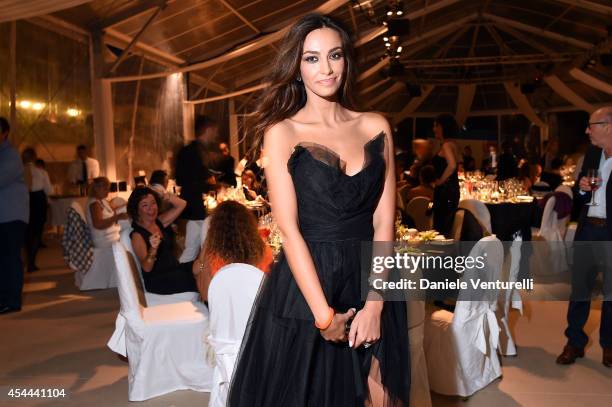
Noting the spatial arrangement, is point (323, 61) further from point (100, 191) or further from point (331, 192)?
point (100, 191)

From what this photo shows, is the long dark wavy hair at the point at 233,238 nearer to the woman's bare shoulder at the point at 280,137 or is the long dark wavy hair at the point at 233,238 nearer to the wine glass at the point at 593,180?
the woman's bare shoulder at the point at 280,137

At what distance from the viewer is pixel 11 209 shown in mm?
5461

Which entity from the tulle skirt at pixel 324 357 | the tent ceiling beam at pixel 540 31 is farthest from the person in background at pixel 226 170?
the tent ceiling beam at pixel 540 31

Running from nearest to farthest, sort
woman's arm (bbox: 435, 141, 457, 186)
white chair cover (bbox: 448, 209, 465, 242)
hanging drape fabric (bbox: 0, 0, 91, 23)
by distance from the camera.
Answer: white chair cover (bbox: 448, 209, 465, 242) → hanging drape fabric (bbox: 0, 0, 91, 23) → woman's arm (bbox: 435, 141, 457, 186)

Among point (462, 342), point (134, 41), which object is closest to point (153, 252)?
point (462, 342)

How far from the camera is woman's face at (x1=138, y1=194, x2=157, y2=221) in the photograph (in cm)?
441

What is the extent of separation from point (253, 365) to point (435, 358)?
2083mm

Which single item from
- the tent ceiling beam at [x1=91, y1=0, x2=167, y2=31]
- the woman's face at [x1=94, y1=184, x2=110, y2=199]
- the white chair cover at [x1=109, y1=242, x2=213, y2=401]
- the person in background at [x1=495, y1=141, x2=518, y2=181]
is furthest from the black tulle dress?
the person in background at [x1=495, y1=141, x2=518, y2=181]

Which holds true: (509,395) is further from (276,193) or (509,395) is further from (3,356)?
(3,356)

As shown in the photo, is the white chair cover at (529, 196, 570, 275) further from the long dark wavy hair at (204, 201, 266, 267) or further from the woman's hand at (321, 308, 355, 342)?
the woman's hand at (321, 308, 355, 342)

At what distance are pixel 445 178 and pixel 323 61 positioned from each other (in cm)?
504

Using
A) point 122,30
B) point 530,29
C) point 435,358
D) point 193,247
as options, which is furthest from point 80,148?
point 530,29

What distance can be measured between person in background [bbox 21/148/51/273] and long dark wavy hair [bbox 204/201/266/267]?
16.0 feet

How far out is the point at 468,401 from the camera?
3.57m
